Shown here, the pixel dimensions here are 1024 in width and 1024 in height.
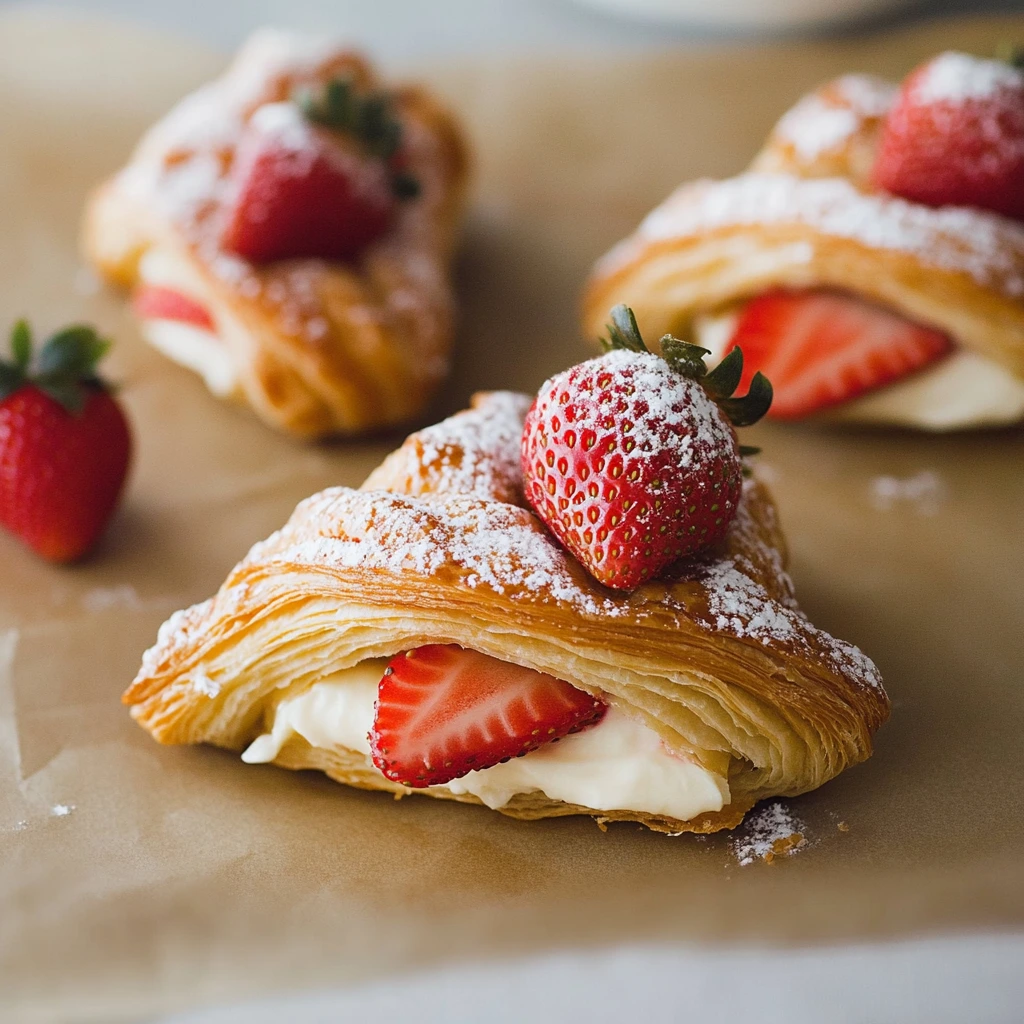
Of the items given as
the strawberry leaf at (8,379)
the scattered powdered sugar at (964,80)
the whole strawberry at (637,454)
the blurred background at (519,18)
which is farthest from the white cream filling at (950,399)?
the blurred background at (519,18)

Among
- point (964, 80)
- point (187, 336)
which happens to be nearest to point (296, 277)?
point (187, 336)

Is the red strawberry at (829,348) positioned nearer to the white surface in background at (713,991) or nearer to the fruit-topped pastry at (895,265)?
the fruit-topped pastry at (895,265)

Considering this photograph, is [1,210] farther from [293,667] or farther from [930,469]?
[930,469]

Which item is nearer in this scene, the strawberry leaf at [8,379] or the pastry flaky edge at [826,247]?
the strawberry leaf at [8,379]

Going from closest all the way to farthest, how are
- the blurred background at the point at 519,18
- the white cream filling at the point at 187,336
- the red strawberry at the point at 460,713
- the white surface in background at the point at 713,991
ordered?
the white surface in background at the point at 713,991 < the red strawberry at the point at 460,713 < the white cream filling at the point at 187,336 < the blurred background at the point at 519,18

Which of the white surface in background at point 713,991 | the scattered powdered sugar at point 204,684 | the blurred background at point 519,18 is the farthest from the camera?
the blurred background at point 519,18

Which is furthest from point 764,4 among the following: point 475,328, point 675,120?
point 475,328

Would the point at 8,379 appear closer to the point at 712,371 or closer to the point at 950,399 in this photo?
the point at 712,371

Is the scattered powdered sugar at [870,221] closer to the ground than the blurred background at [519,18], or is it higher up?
closer to the ground
